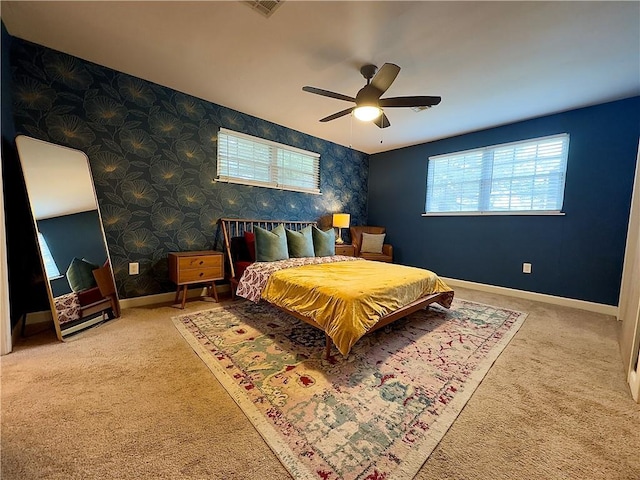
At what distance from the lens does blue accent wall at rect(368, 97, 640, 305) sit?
2893 mm

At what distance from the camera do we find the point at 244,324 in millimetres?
2398

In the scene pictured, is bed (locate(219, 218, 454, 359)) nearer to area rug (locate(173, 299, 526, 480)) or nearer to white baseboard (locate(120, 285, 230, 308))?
area rug (locate(173, 299, 526, 480))

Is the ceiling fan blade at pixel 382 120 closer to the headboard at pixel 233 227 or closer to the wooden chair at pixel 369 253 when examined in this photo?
the headboard at pixel 233 227

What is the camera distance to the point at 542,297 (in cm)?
338

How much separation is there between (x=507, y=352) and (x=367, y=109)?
240 cm

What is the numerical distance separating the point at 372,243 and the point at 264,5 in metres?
3.75

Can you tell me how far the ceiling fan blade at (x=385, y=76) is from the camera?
1942 millimetres

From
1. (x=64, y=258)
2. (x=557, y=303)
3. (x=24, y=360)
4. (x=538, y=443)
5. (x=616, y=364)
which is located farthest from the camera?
(x=557, y=303)

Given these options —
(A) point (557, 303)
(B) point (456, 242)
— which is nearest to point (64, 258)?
(B) point (456, 242)

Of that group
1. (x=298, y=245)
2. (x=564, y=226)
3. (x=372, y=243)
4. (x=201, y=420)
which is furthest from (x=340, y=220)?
(x=201, y=420)

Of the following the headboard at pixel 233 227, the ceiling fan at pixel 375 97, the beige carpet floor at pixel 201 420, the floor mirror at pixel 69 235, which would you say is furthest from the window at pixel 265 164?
the beige carpet floor at pixel 201 420

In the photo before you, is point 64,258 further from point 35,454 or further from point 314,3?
point 314,3

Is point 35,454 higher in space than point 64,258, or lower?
lower

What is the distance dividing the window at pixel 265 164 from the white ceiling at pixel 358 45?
0.61m
